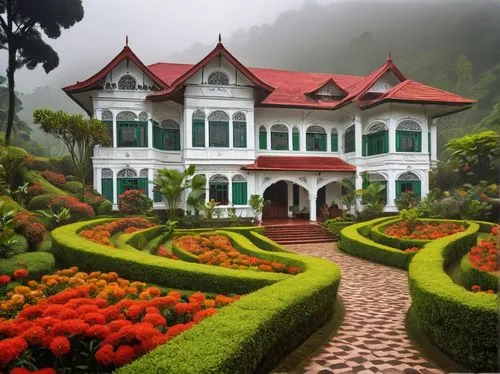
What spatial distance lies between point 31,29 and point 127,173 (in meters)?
8.33

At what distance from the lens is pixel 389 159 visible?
63.8ft

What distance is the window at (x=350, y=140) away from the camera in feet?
69.5

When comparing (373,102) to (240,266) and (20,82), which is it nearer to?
(240,266)

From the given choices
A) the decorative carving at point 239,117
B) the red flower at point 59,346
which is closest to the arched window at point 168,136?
the decorative carving at point 239,117

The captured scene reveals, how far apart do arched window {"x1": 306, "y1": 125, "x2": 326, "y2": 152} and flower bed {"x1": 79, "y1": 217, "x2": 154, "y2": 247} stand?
10.9 meters

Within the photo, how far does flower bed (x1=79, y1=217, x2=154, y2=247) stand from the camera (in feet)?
33.0

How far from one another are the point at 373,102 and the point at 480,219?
286 inches

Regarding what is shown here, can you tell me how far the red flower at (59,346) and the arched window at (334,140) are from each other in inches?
797

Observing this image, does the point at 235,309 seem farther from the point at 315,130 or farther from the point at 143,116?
the point at 315,130

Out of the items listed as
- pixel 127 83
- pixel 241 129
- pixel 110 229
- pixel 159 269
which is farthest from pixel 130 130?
pixel 159 269

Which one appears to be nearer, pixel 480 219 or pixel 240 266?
pixel 240 266

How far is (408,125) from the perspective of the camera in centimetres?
1994

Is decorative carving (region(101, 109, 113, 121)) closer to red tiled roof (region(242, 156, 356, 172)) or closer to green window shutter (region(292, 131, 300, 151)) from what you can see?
red tiled roof (region(242, 156, 356, 172))

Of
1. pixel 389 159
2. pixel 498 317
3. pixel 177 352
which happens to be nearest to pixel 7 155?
pixel 177 352
